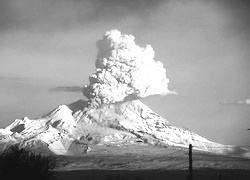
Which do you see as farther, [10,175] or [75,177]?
[75,177]

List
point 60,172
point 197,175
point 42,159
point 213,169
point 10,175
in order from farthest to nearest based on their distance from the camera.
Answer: point 213,169 < point 60,172 < point 197,175 < point 42,159 < point 10,175

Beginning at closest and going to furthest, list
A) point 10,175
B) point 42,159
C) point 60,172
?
point 10,175
point 42,159
point 60,172

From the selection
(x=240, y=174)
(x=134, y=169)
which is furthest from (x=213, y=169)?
(x=134, y=169)

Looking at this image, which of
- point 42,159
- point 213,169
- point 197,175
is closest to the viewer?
A: point 42,159

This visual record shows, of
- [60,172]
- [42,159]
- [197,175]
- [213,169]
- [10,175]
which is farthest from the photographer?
[213,169]

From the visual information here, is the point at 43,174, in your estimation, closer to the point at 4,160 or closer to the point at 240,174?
the point at 4,160

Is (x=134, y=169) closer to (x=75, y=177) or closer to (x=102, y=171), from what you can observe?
(x=102, y=171)

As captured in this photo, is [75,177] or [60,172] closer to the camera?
[75,177]

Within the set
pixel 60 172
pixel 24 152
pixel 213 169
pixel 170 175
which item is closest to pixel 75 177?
pixel 60 172

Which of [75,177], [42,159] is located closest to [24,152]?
[42,159]
